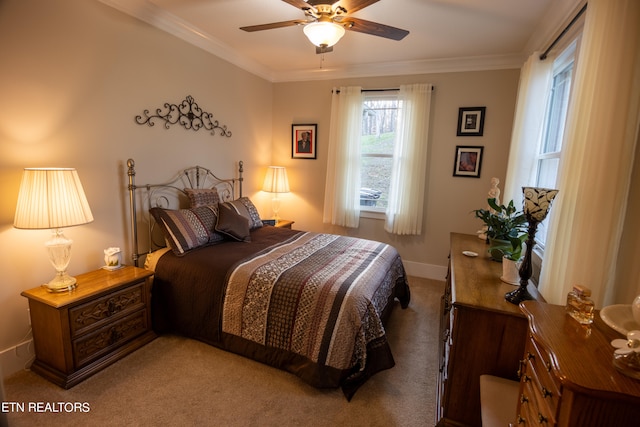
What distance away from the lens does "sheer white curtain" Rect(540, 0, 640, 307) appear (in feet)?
4.19

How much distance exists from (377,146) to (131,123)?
2.75m

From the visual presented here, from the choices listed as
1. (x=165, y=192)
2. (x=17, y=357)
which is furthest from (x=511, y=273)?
(x=17, y=357)

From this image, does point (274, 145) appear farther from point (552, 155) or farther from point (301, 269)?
point (552, 155)

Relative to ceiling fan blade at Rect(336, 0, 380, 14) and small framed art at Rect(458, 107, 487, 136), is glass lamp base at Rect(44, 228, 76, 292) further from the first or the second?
small framed art at Rect(458, 107, 487, 136)

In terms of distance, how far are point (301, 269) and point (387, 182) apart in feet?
7.36

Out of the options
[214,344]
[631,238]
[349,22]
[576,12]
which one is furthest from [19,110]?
[576,12]

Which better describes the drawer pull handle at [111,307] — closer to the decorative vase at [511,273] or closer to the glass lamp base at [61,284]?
the glass lamp base at [61,284]

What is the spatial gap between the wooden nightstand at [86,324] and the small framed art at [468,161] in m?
3.41

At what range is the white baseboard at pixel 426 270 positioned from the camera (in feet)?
12.9

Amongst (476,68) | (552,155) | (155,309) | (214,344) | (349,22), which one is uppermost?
(476,68)

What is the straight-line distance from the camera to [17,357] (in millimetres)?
2035

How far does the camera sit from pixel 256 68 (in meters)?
4.01

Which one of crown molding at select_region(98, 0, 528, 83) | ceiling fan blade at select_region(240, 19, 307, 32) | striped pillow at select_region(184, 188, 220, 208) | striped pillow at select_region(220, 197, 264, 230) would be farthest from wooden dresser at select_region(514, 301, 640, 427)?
crown molding at select_region(98, 0, 528, 83)

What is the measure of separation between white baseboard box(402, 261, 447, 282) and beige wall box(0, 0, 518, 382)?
2 cm
